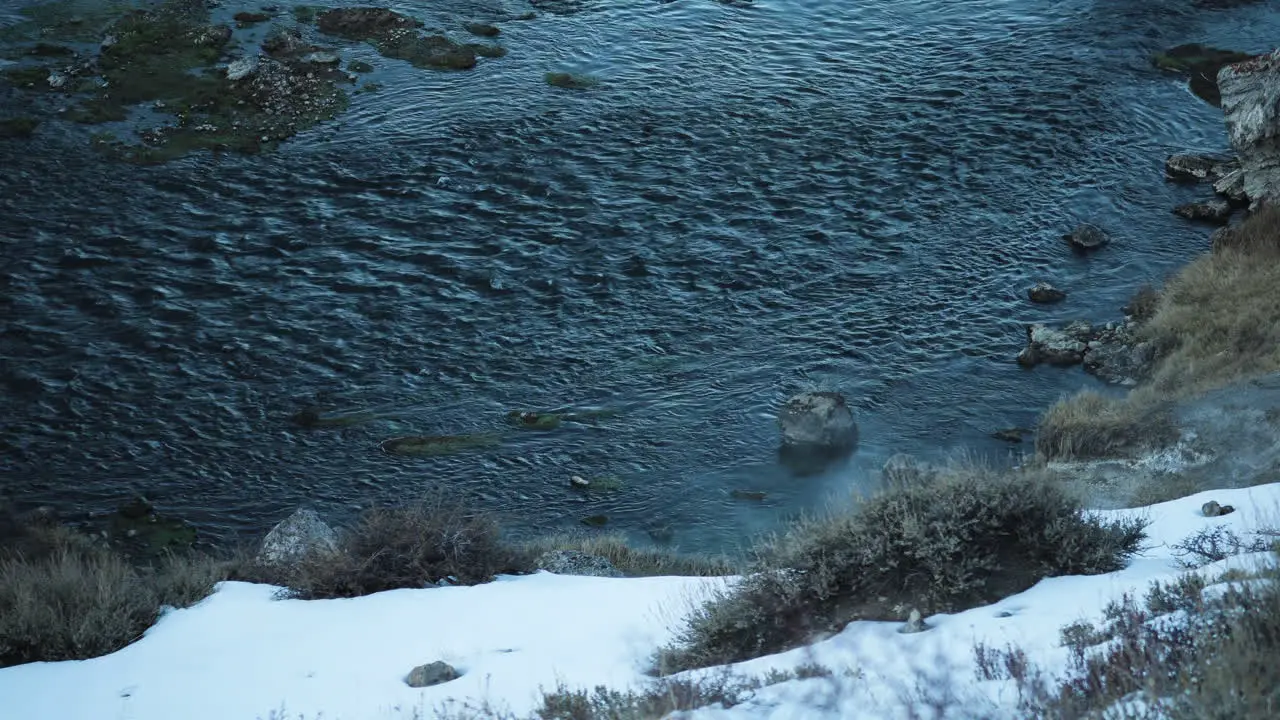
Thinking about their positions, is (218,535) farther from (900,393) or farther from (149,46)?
(149,46)

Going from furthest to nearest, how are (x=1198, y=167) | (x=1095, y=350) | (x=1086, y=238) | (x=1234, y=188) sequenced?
(x=1198, y=167) < (x=1234, y=188) < (x=1086, y=238) < (x=1095, y=350)

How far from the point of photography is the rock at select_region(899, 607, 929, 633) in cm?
790

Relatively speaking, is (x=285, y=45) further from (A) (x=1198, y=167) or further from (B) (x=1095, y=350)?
(A) (x=1198, y=167)

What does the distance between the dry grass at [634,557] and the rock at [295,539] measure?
2098 millimetres

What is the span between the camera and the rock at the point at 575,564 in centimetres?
1126

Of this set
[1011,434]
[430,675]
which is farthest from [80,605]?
[1011,434]

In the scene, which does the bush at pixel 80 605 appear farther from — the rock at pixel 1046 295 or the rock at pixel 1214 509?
the rock at pixel 1046 295

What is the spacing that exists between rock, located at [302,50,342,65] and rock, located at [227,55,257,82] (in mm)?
1153

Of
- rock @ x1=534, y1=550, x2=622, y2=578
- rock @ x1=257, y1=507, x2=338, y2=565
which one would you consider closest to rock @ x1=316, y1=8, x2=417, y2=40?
rock @ x1=257, y1=507, x2=338, y2=565

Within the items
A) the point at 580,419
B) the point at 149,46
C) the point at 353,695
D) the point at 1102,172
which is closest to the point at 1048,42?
the point at 1102,172

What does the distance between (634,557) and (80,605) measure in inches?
215

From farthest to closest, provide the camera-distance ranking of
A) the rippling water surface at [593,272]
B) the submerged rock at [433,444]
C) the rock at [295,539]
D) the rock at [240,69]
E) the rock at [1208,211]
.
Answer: the rock at [240,69] → the rock at [1208,211] → the submerged rock at [433,444] → the rippling water surface at [593,272] → the rock at [295,539]

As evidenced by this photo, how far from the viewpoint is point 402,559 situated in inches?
409

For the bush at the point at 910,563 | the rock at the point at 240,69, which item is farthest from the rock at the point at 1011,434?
the rock at the point at 240,69
